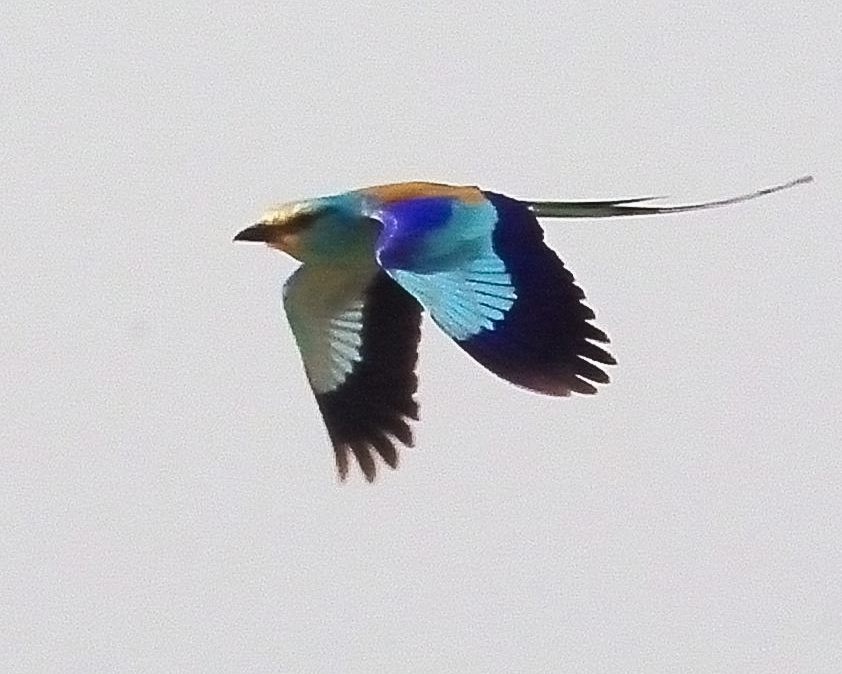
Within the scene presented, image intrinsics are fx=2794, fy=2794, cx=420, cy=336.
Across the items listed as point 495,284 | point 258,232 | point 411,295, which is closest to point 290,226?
point 258,232

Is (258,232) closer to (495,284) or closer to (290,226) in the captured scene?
(290,226)

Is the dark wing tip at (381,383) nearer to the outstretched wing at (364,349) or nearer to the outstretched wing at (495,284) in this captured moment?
the outstretched wing at (364,349)

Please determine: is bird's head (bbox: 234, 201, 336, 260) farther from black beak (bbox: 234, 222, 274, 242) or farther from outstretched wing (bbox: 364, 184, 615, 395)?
outstretched wing (bbox: 364, 184, 615, 395)

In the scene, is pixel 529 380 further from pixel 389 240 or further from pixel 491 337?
pixel 389 240

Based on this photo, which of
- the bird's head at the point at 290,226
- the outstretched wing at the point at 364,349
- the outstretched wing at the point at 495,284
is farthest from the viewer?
the outstretched wing at the point at 364,349

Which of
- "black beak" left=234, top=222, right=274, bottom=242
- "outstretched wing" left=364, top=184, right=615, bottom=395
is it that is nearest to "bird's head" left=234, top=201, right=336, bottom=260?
"black beak" left=234, top=222, right=274, bottom=242

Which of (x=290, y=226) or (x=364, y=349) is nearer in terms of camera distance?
(x=290, y=226)

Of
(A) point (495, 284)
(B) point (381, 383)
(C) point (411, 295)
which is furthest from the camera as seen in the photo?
(B) point (381, 383)

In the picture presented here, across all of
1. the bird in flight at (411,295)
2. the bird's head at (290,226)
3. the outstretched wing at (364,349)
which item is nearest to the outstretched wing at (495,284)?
the bird in flight at (411,295)
